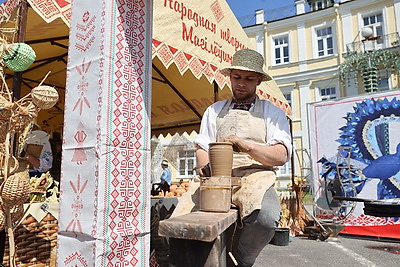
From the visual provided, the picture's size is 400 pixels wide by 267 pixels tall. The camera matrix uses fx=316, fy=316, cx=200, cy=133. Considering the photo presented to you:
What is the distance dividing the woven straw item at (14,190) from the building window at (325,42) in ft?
67.7

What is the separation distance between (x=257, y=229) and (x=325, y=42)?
67.6 ft

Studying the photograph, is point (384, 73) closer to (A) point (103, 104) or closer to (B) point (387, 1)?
(B) point (387, 1)

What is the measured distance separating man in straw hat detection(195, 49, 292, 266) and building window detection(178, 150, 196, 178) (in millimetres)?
16228

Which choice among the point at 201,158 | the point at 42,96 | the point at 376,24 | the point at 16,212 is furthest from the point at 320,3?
the point at 16,212

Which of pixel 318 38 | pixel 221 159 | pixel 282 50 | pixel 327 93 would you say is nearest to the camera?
pixel 221 159

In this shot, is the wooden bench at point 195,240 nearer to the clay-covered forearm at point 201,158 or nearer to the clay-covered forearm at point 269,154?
the clay-covered forearm at point 269,154

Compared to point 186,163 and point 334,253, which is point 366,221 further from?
point 186,163

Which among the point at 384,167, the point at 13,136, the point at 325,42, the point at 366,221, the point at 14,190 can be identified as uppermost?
the point at 325,42

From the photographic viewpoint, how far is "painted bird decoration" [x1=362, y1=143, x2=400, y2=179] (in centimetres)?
633

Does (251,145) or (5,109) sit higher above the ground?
(5,109)

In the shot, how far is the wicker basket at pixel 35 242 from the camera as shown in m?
2.37

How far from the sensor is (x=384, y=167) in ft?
21.0

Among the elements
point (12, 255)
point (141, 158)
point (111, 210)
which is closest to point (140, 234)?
point (111, 210)

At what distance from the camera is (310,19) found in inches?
793
